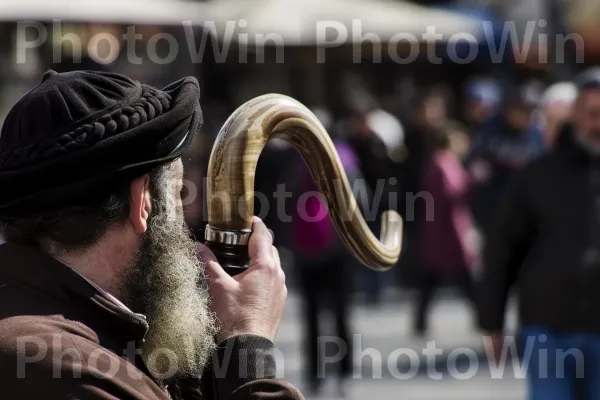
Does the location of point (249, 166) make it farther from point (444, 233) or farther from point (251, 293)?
point (444, 233)

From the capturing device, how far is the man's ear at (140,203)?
2086 millimetres

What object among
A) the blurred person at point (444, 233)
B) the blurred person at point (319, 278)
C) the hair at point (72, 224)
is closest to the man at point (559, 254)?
the blurred person at point (319, 278)

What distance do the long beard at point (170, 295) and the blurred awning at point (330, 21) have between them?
1151cm

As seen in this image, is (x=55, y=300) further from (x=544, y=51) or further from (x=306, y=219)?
(x=544, y=51)

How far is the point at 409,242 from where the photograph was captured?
1225 centimetres

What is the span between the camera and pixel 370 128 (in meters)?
11.7

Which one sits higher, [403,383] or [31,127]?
[31,127]

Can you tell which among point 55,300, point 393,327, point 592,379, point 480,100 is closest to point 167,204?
point 55,300

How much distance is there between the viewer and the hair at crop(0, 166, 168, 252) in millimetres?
2047

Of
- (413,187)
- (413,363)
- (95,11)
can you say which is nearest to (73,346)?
(413,363)

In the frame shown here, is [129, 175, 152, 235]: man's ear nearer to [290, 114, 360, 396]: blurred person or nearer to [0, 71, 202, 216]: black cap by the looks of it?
[0, 71, 202, 216]: black cap

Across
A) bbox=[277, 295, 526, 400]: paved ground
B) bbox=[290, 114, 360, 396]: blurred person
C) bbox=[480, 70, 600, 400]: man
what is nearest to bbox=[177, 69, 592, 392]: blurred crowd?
bbox=[290, 114, 360, 396]: blurred person

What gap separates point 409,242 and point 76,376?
34.3 feet

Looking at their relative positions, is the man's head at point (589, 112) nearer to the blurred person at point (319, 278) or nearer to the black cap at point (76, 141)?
the blurred person at point (319, 278)
